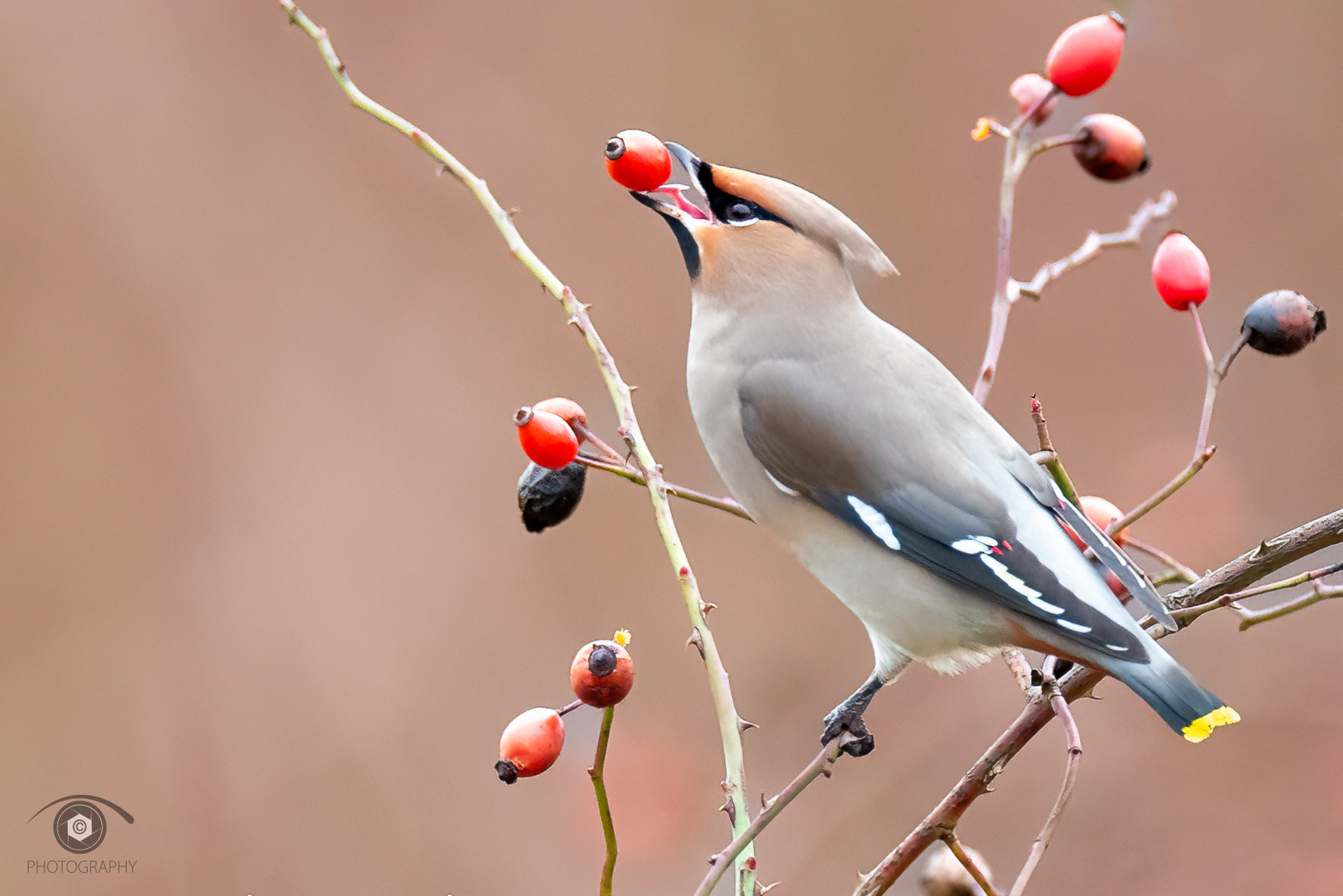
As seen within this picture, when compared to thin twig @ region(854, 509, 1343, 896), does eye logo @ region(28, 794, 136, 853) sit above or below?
above

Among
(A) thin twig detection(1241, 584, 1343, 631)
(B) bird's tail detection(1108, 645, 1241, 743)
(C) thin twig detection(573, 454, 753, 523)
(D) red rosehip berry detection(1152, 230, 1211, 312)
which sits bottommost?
(B) bird's tail detection(1108, 645, 1241, 743)

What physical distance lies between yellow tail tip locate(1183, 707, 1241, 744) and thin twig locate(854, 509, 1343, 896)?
253mm

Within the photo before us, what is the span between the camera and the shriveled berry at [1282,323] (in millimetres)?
1706

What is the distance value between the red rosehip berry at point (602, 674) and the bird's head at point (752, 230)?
0.83m

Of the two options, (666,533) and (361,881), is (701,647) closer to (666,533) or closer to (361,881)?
(666,533)

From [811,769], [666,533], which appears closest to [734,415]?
[666,533]

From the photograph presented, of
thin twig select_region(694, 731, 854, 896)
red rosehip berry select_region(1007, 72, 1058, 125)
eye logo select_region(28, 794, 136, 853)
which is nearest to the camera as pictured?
thin twig select_region(694, 731, 854, 896)

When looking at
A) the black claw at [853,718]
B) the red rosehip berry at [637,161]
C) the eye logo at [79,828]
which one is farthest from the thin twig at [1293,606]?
the eye logo at [79,828]

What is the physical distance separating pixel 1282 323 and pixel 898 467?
1.96 feet

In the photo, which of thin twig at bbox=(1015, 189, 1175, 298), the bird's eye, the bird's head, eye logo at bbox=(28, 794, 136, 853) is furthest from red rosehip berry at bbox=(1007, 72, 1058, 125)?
eye logo at bbox=(28, 794, 136, 853)

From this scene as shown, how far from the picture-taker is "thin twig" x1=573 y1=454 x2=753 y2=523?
5.33 ft

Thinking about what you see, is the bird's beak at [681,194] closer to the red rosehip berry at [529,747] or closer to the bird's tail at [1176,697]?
the red rosehip berry at [529,747]

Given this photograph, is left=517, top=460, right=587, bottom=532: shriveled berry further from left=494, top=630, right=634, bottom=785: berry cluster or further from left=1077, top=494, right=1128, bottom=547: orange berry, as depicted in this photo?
left=1077, top=494, right=1128, bottom=547: orange berry

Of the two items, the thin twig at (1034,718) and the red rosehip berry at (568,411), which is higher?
the red rosehip berry at (568,411)
